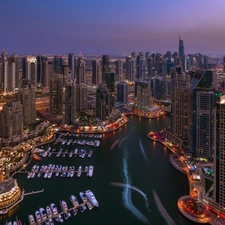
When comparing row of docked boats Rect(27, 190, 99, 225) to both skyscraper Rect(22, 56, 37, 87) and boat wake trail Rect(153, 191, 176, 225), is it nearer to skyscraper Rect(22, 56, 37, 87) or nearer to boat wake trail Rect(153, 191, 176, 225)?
boat wake trail Rect(153, 191, 176, 225)

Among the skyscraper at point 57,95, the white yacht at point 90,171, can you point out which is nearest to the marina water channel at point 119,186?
the white yacht at point 90,171

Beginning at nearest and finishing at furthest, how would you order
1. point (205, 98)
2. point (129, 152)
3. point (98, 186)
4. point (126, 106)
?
point (98, 186), point (205, 98), point (129, 152), point (126, 106)

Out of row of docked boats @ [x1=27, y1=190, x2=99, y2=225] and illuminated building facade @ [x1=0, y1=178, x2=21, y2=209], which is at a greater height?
illuminated building facade @ [x1=0, y1=178, x2=21, y2=209]

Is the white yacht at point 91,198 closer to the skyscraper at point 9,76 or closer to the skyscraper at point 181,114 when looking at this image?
the skyscraper at point 181,114

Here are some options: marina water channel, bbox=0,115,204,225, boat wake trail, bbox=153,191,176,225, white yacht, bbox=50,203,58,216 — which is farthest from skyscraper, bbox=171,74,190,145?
white yacht, bbox=50,203,58,216

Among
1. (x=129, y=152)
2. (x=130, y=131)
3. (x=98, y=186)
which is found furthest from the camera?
(x=130, y=131)

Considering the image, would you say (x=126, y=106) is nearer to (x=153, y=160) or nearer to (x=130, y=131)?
(x=130, y=131)

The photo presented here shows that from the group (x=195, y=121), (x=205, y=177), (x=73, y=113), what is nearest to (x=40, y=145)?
(x=73, y=113)

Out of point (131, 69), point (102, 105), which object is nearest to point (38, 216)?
point (102, 105)
